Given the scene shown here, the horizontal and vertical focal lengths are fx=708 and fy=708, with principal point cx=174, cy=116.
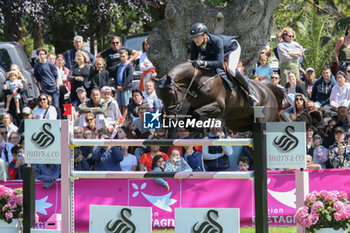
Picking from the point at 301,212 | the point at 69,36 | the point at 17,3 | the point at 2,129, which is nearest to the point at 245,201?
the point at 301,212

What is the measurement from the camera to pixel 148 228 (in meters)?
5.49

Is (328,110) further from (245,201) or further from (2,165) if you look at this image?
(2,165)

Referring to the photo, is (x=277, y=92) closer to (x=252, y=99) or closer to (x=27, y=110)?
(x=252, y=99)

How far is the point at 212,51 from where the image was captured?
724 centimetres

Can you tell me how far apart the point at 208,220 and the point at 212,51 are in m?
2.33

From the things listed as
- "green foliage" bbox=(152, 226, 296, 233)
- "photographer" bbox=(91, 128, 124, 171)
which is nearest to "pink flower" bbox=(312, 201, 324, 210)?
"green foliage" bbox=(152, 226, 296, 233)

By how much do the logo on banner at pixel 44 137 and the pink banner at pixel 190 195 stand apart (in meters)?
2.66

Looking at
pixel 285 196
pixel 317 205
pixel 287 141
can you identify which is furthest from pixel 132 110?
pixel 287 141

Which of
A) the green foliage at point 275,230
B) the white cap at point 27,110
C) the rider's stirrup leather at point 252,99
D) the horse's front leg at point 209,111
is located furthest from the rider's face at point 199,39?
the white cap at point 27,110

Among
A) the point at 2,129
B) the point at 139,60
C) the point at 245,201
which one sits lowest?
the point at 245,201

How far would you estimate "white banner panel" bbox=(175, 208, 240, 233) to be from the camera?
5.38 meters

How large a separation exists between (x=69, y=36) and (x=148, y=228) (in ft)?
46.5

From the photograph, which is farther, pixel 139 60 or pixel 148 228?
pixel 139 60

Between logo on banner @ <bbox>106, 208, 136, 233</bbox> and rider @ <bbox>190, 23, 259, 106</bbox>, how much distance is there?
2004mm
